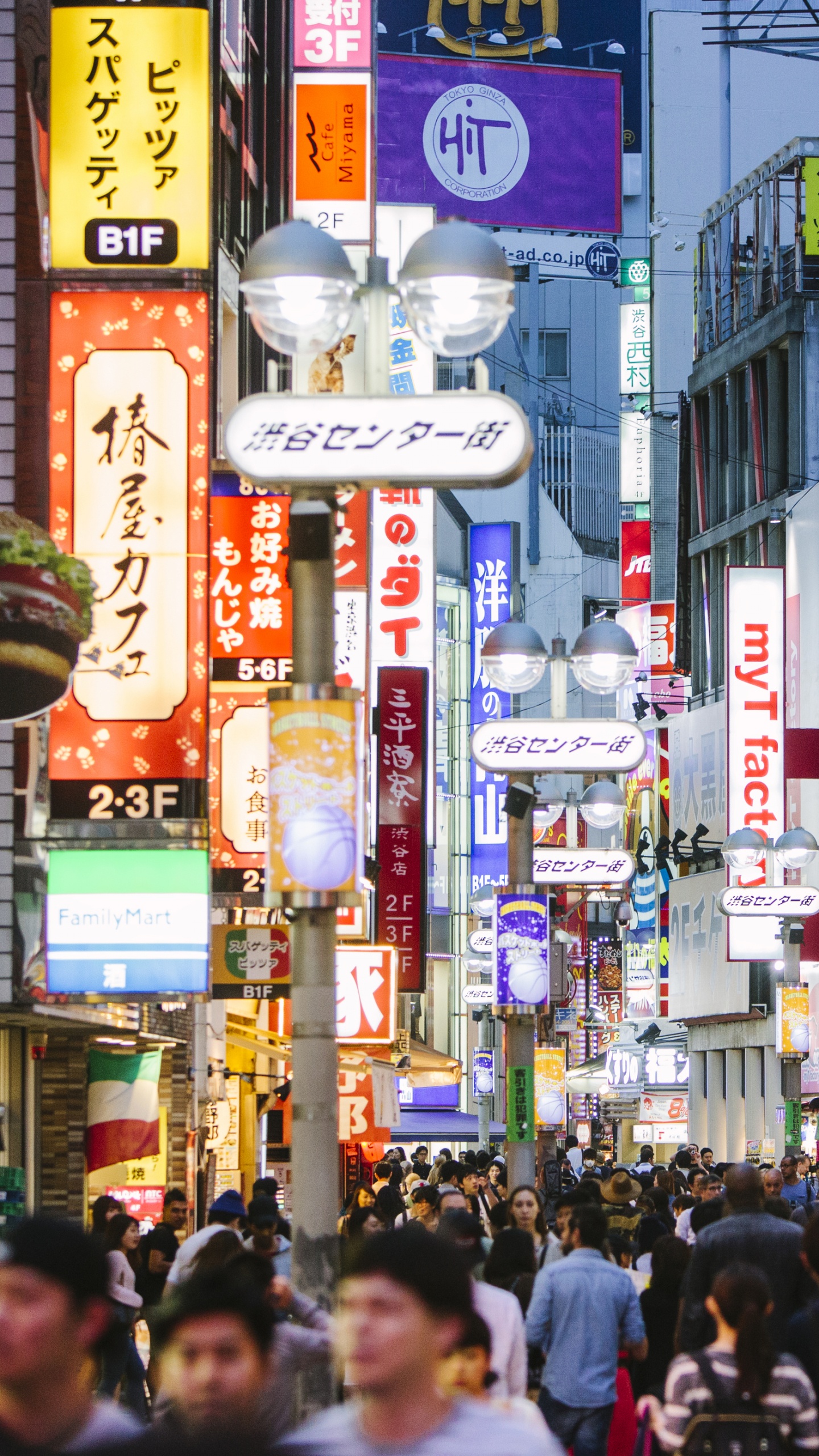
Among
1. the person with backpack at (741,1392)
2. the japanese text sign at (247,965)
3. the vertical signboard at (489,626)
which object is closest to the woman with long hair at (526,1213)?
the japanese text sign at (247,965)

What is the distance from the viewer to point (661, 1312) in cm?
1166

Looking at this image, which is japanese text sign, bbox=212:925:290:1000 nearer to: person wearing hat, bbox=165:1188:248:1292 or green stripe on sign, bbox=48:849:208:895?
person wearing hat, bbox=165:1188:248:1292

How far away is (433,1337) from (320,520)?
Answer: 5343 mm

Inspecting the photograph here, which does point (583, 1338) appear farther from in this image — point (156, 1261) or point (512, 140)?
point (512, 140)

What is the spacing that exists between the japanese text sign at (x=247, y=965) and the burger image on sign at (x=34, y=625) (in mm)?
9637

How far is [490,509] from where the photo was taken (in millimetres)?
85438

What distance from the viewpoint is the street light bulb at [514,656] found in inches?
737

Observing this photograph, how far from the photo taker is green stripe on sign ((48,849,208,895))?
14.3 m

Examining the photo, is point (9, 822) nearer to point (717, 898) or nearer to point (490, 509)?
point (717, 898)

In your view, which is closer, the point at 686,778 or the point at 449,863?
the point at 686,778

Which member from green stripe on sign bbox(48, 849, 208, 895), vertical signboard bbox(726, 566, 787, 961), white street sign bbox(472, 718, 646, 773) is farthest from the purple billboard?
green stripe on sign bbox(48, 849, 208, 895)

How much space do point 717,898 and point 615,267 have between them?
44.4m

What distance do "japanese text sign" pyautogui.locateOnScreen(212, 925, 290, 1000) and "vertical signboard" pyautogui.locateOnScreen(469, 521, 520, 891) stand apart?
33251 millimetres

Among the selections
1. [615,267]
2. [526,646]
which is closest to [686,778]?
[615,267]
